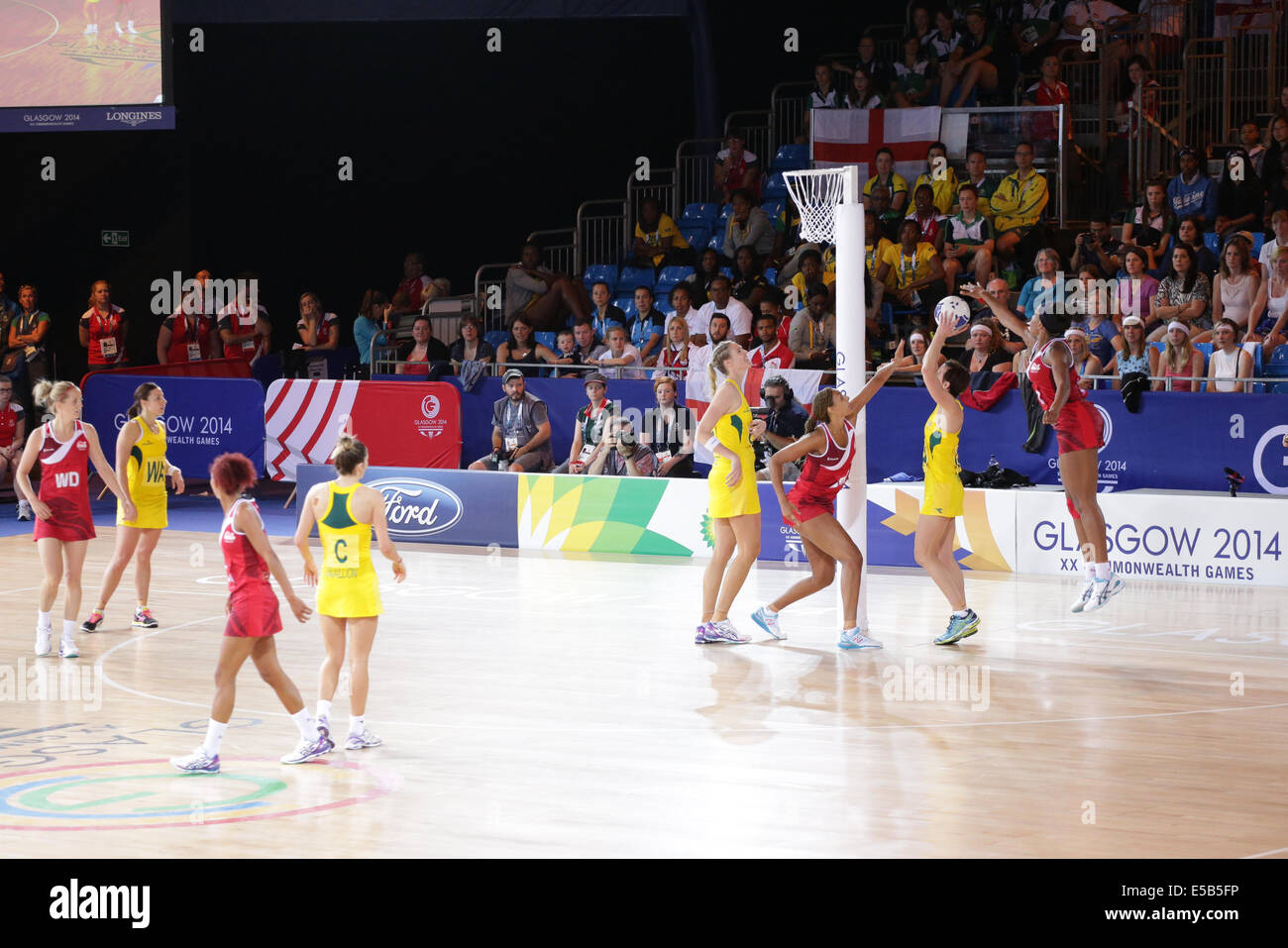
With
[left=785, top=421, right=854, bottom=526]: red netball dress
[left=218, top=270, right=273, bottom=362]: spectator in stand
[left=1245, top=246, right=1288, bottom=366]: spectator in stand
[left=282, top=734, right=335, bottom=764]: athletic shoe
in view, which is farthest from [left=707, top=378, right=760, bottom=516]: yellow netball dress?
[left=218, top=270, right=273, bottom=362]: spectator in stand

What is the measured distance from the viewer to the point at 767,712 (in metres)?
9.45

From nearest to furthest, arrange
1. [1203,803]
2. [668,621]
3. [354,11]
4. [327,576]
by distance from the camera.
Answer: [1203,803], [327,576], [668,621], [354,11]

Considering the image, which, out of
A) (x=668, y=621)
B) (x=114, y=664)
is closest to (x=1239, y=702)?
(x=668, y=621)

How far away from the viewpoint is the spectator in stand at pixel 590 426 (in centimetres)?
1666

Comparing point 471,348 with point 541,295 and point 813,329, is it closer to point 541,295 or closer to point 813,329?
point 541,295

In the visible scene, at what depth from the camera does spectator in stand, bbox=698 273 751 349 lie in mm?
17844

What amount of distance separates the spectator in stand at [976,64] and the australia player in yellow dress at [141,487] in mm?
11694

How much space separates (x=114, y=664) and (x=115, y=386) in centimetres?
925

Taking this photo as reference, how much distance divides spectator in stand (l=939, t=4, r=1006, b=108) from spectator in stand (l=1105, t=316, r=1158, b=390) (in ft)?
17.9

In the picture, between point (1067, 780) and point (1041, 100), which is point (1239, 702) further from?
point (1041, 100)

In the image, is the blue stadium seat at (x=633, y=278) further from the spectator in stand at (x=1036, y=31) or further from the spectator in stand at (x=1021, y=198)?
the spectator in stand at (x=1036, y=31)

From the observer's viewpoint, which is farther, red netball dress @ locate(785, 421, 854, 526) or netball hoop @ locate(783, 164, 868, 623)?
netball hoop @ locate(783, 164, 868, 623)

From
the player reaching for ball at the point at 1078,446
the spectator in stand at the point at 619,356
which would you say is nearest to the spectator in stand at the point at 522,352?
the spectator in stand at the point at 619,356

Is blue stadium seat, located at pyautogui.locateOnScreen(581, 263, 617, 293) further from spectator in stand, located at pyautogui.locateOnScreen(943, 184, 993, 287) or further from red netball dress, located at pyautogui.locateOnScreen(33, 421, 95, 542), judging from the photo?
red netball dress, located at pyautogui.locateOnScreen(33, 421, 95, 542)
